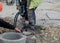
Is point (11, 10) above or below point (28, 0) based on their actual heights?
below

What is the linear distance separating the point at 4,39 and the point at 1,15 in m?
2.79

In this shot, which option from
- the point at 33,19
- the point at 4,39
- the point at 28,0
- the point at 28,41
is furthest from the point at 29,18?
the point at 4,39

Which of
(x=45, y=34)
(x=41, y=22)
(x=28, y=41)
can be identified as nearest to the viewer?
(x=28, y=41)

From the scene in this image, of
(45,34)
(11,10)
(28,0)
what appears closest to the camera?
(28,0)

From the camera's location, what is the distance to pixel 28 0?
5.12 meters

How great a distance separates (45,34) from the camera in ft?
17.9

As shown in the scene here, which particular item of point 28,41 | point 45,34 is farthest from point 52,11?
point 28,41

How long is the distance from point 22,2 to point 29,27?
0.61 meters

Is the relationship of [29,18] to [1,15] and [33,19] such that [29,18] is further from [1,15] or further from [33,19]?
[1,15]

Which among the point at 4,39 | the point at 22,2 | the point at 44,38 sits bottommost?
the point at 44,38

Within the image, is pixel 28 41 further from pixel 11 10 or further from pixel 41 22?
pixel 11 10

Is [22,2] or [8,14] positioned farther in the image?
[8,14]

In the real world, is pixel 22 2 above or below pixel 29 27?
above

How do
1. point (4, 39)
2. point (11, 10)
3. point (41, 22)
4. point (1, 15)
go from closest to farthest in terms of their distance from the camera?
point (4, 39) < point (41, 22) < point (1, 15) < point (11, 10)
